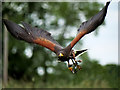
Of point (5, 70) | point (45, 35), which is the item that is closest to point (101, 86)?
point (5, 70)

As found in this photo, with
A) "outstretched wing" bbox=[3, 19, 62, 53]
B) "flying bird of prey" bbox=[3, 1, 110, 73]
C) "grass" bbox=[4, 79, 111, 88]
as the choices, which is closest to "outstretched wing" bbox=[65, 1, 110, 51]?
"flying bird of prey" bbox=[3, 1, 110, 73]

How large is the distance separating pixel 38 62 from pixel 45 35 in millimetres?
13325

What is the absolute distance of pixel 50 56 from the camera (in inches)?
848

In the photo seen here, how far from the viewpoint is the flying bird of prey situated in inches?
247

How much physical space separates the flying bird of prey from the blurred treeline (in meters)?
8.01

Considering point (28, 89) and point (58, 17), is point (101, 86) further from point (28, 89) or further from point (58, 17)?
point (58, 17)

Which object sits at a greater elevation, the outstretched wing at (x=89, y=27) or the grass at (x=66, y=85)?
the outstretched wing at (x=89, y=27)

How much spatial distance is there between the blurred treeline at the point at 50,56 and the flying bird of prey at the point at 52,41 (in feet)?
26.3

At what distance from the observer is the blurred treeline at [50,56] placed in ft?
54.1

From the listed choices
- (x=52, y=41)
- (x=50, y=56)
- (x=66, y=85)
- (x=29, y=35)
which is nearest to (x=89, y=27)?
(x=52, y=41)

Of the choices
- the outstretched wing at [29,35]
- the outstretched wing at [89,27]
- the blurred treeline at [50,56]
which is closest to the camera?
the outstretched wing at [89,27]

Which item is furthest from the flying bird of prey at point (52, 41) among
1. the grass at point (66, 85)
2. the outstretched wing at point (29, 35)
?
the grass at point (66, 85)

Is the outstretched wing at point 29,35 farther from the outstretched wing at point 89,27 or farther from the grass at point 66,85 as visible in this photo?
the grass at point 66,85

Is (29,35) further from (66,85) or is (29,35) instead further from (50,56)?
(50,56)
